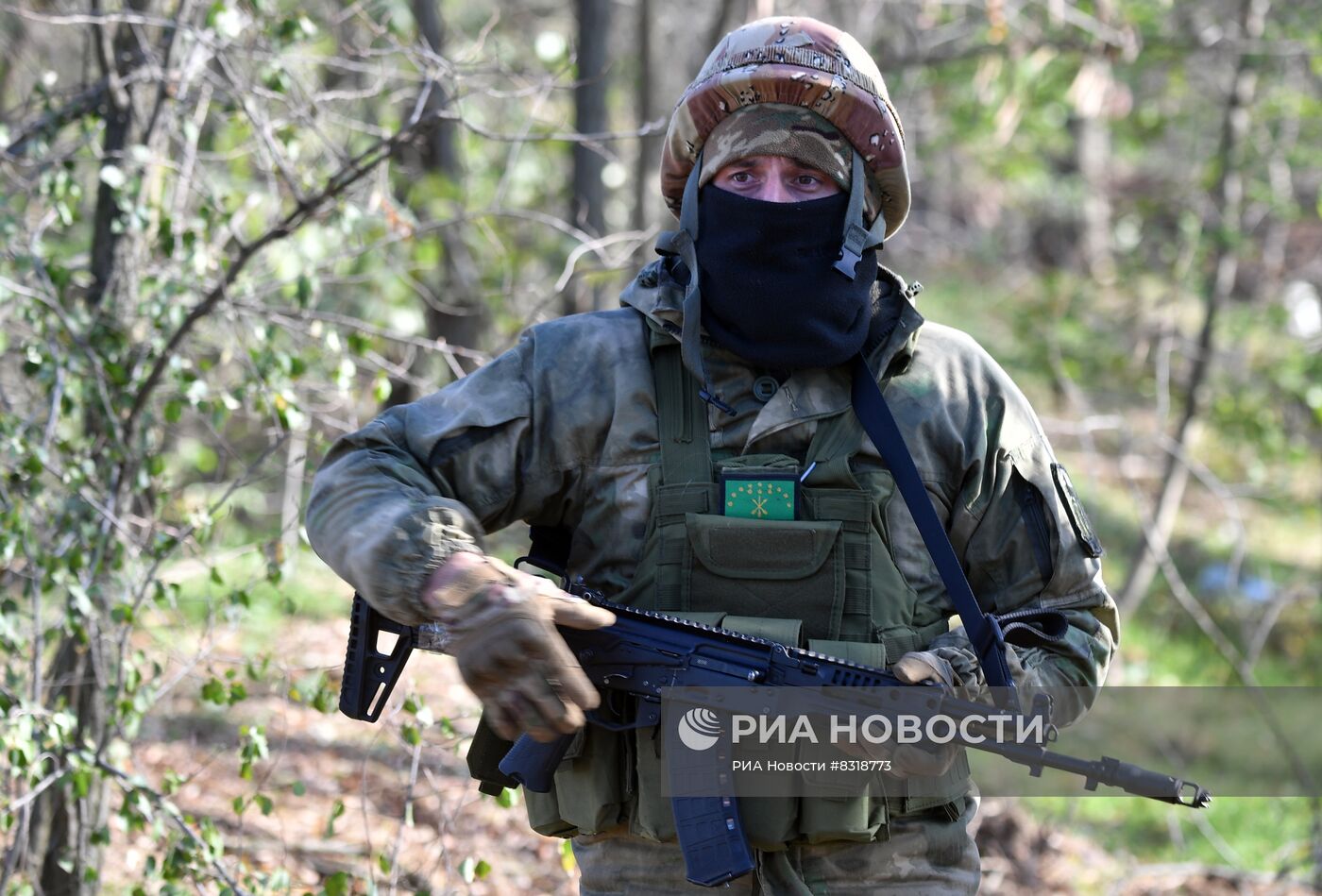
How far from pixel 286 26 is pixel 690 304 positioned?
6.59 feet

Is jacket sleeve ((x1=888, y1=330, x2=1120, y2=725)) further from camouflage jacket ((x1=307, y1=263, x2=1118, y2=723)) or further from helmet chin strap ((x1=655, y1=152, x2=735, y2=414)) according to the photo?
helmet chin strap ((x1=655, y1=152, x2=735, y2=414))

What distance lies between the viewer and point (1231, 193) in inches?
312

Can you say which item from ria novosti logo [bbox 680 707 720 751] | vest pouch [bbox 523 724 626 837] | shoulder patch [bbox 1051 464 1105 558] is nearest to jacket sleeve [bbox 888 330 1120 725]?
shoulder patch [bbox 1051 464 1105 558]

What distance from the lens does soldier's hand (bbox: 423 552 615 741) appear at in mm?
2127

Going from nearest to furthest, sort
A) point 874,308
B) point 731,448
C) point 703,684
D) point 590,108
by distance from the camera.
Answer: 1. point 703,684
2. point 731,448
3. point 874,308
4. point 590,108

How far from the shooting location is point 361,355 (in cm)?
424

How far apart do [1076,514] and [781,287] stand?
0.75 metres

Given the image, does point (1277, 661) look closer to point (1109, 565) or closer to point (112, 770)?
point (1109, 565)

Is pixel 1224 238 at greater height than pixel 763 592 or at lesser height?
greater

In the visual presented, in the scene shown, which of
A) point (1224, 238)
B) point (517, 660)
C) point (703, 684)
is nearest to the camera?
point (517, 660)

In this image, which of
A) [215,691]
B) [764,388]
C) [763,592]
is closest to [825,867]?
[763,592]

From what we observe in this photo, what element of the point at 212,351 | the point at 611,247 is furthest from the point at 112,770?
the point at 611,247

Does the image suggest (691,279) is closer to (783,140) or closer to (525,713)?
(783,140)

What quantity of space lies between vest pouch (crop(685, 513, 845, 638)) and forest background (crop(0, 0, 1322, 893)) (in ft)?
4.43
